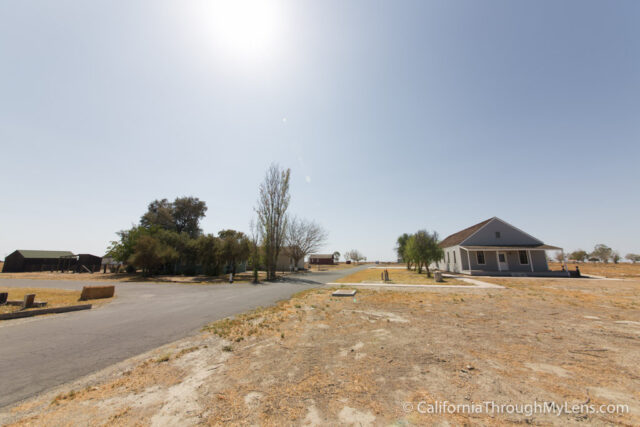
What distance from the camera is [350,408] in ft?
9.77

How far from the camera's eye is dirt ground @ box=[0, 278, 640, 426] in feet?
9.32

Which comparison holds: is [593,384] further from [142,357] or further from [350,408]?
[142,357]

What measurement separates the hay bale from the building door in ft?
119

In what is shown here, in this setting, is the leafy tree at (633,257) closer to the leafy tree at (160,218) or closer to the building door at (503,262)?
the building door at (503,262)

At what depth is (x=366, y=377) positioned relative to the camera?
3805 mm

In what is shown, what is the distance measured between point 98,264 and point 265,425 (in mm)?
59550

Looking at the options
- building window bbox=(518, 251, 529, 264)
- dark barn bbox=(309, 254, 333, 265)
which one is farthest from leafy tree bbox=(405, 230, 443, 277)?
dark barn bbox=(309, 254, 333, 265)

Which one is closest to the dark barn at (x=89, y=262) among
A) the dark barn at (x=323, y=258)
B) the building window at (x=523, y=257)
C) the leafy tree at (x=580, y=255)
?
the dark barn at (x=323, y=258)

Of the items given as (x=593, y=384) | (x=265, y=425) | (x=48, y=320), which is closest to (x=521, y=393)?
(x=593, y=384)

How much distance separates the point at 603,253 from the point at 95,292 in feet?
340

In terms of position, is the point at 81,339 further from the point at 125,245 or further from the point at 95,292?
the point at 125,245

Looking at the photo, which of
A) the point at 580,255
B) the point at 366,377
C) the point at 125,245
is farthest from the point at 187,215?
the point at 580,255

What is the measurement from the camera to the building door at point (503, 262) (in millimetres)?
26672

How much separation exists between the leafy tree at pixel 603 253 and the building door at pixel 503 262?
215 feet
